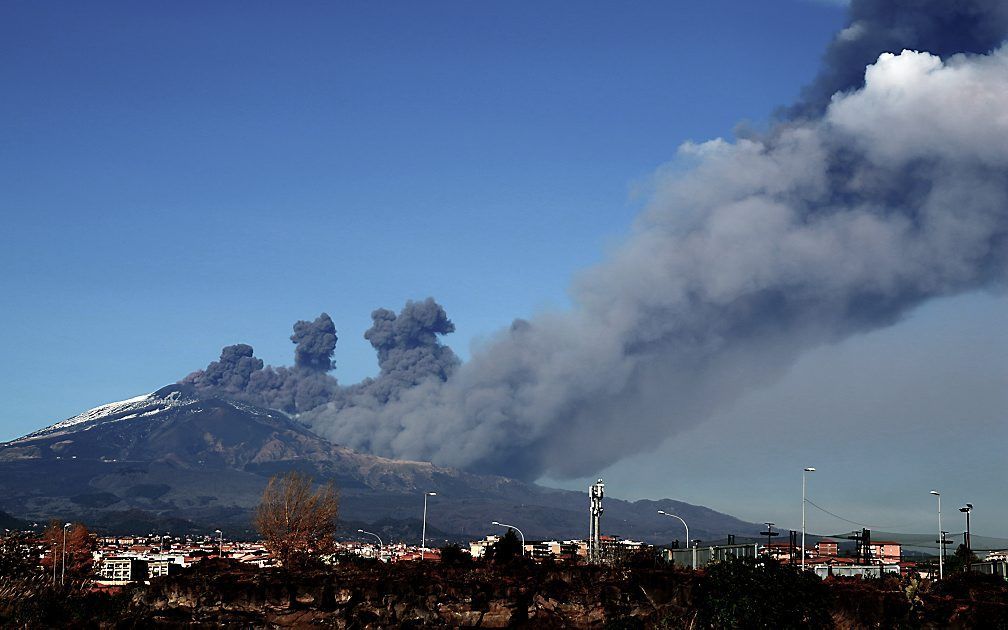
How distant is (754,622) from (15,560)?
49.3 metres

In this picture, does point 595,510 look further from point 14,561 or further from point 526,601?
point 14,561

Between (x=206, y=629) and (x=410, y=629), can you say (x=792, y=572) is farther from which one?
(x=206, y=629)

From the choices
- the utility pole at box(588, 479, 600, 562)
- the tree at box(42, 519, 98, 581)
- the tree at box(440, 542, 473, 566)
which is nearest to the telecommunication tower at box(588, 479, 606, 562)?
the utility pole at box(588, 479, 600, 562)

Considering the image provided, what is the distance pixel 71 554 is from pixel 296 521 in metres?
25.9

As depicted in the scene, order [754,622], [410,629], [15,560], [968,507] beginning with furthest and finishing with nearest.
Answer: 1. [968,507]
2. [15,560]
3. [410,629]
4. [754,622]

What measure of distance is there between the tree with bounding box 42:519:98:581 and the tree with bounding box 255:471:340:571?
2042 cm

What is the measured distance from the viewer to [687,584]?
65.1m

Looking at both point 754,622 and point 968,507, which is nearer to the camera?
point 754,622

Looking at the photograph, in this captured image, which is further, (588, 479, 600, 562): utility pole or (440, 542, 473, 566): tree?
(588, 479, 600, 562): utility pole

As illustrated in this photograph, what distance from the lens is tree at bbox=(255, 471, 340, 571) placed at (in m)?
130

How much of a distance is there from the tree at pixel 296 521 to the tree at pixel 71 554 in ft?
67.0

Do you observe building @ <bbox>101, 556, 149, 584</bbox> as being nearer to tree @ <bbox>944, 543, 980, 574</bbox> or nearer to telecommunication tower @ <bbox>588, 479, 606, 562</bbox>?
telecommunication tower @ <bbox>588, 479, 606, 562</bbox>

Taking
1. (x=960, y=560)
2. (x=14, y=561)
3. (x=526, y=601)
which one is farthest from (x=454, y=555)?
(x=960, y=560)

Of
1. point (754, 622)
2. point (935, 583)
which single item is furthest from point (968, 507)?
point (754, 622)
